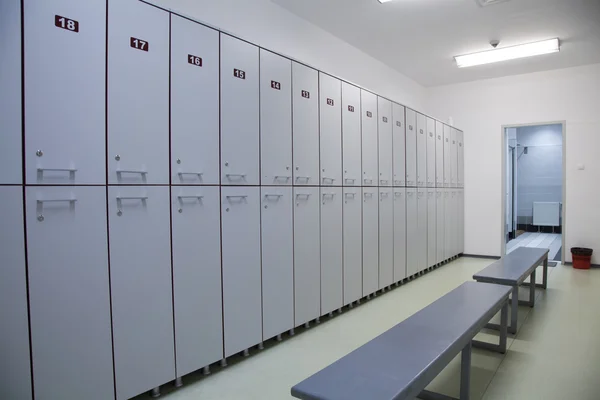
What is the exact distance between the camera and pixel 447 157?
22.2 ft

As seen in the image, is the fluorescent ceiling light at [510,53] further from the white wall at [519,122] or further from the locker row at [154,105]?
the locker row at [154,105]

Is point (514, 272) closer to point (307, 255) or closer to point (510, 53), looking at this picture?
point (307, 255)

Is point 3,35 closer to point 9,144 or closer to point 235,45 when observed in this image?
point 9,144

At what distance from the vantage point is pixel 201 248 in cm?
262

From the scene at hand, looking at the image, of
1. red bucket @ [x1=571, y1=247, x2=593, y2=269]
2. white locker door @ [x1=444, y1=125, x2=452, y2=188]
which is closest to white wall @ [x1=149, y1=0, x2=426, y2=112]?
white locker door @ [x1=444, y1=125, x2=452, y2=188]

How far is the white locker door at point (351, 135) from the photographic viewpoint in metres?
4.09

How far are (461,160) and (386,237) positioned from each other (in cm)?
345

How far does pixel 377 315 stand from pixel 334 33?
344 cm

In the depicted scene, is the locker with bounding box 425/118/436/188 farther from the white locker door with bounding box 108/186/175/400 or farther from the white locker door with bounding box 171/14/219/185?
the white locker door with bounding box 108/186/175/400

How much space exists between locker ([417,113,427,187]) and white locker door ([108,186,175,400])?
4.27 m

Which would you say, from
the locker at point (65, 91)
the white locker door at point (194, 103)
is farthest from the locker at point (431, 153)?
the locker at point (65, 91)

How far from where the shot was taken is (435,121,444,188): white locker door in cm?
636

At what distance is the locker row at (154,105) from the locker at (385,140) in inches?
36.2

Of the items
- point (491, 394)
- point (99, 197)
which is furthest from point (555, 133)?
point (99, 197)
